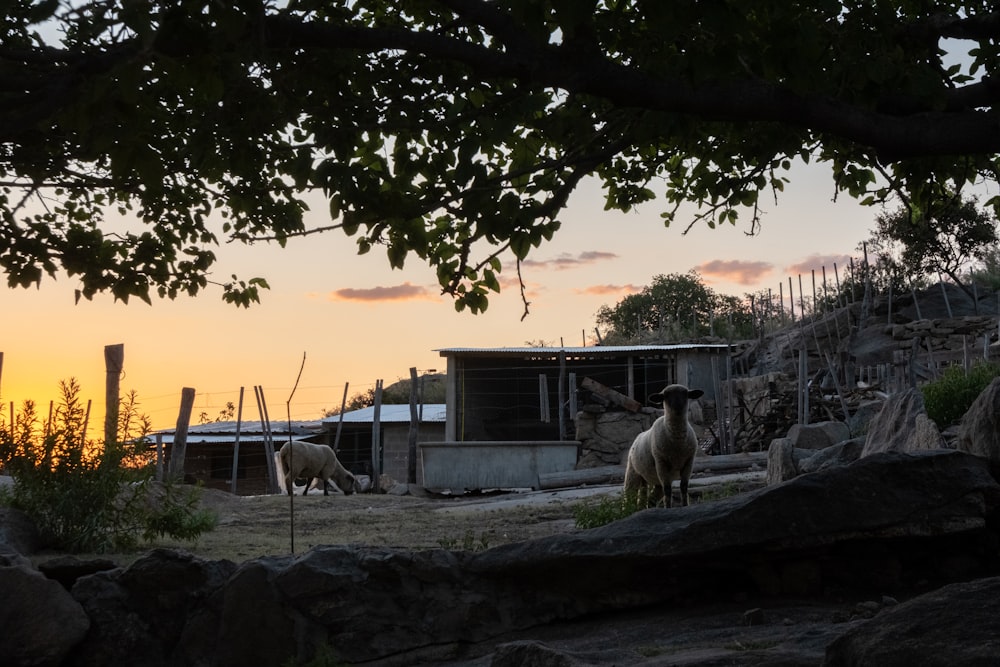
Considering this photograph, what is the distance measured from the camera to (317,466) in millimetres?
26875

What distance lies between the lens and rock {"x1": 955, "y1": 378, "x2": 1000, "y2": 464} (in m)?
7.46

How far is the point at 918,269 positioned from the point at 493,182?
121ft

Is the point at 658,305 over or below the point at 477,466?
over

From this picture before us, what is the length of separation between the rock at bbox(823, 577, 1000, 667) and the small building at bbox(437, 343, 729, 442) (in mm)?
23122

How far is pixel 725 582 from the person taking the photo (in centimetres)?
727

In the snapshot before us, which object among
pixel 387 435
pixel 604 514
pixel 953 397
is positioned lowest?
pixel 604 514

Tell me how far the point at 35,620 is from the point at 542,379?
23.7 m

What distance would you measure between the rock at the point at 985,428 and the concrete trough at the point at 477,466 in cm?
1772

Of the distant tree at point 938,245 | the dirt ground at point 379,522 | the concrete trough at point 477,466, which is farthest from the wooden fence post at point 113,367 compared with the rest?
the distant tree at point 938,245

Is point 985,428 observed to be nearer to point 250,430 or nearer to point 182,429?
point 182,429

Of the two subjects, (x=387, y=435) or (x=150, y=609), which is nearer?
(x=150, y=609)

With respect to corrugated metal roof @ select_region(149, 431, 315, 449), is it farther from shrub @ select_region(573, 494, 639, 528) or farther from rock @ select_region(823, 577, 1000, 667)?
rock @ select_region(823, 577, 1000, 667)

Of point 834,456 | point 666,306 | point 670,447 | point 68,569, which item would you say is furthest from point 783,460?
point 666,306

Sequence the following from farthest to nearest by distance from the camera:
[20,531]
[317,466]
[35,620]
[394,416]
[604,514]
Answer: [394,416] → [317,466] → [604,514] → [20,531] → [35,620]
